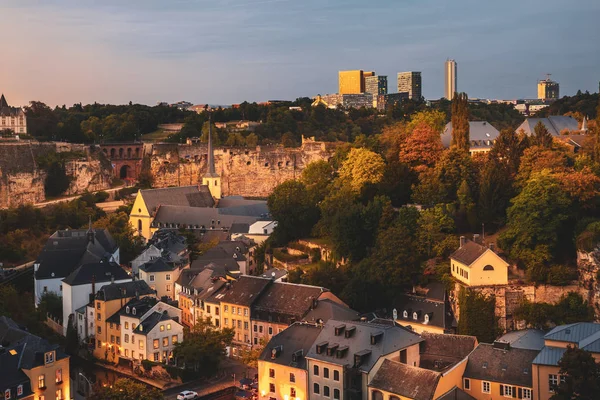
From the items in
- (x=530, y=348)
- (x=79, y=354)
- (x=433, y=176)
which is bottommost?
(x=79, y=354)

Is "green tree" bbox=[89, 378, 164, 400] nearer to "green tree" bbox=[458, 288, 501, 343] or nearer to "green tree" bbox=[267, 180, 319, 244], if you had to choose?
"green tree" bbox=[458, 288, 501, 343]

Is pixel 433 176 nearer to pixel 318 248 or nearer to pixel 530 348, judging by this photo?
pixel 318 248

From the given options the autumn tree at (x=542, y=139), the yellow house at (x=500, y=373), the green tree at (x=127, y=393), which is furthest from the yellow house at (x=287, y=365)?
the autumn tree at (x=542, y=139)

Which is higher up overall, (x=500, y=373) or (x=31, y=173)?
(x=31, y=173)

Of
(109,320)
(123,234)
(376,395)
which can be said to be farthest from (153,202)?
(376,395)

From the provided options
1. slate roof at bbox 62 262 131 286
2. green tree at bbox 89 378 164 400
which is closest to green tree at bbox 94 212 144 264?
slate roof at bbox 62 262 131 286

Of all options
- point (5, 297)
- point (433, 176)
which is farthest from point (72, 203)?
point (433, 176)

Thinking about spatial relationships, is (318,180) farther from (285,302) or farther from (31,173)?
(31,173)
